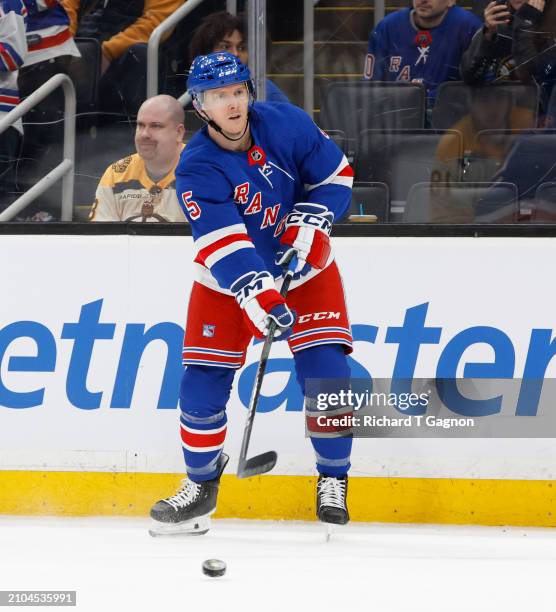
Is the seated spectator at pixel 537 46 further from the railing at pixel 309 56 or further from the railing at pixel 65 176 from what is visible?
the railing at pixel 65 176

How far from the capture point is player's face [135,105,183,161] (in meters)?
3.73

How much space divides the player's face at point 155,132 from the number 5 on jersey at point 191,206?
2.04 ft

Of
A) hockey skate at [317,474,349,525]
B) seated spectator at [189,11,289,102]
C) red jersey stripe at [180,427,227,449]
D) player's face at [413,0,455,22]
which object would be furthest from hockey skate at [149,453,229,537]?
player's face at [413,0,455,22]

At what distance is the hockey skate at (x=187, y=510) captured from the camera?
10.9 ft

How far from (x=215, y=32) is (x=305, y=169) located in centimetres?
68

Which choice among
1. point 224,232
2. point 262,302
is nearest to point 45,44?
point 224,232

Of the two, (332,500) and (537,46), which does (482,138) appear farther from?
(332,500)

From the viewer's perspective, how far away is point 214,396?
3.31 metres

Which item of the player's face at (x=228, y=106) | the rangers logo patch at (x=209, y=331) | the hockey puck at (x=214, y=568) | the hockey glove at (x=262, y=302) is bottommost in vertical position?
the hockey puck at (x=214, y=568)

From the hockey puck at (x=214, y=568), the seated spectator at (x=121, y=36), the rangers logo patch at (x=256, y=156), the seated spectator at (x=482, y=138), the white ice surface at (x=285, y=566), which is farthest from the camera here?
the seated spectator at (x=121, y=36)

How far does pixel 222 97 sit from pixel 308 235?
0.42 meters

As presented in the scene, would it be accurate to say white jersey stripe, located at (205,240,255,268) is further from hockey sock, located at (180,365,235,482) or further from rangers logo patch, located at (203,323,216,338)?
hockey sock, located at (180,365,235,482)

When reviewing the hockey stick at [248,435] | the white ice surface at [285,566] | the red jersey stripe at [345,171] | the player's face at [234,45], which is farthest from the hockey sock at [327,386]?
the player's face at [234,45]

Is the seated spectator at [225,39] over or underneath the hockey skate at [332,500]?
over
